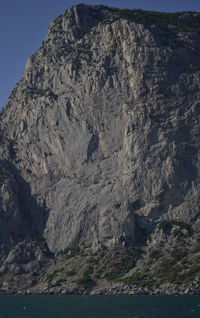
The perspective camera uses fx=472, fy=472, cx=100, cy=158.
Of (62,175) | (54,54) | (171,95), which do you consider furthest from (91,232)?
(54,54)

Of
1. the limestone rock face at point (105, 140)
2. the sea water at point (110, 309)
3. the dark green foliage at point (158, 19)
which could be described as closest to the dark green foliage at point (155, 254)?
the limestone rock face at point (105, 140)

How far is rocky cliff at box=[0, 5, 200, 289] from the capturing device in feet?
404

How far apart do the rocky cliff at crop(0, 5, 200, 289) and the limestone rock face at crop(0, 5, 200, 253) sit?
0.99 feet

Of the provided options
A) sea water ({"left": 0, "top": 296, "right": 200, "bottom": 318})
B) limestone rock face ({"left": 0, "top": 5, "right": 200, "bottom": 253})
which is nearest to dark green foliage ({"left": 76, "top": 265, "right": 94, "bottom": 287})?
limestone rock face ({"left": 0, "top": 5, "right": 200, "bottom": 253})

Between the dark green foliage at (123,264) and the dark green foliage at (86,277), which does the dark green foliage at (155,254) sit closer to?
the dark green foliage at (123,264)

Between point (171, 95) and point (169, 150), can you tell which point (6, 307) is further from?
point (171, 95)

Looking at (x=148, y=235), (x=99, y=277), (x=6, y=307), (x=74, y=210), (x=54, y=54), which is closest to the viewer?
(x=6, y=307)

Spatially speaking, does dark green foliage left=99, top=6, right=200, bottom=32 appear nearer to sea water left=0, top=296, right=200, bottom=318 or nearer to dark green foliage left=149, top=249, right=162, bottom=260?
dark green foliage left=149, top=249, right=162, bottom=260

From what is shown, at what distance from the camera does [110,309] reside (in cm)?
7275

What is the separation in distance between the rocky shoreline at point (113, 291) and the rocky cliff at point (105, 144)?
10.2 metres

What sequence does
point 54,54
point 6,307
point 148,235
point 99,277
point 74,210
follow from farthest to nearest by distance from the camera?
point 54,54
point 74,210
point 148,235
point 99,277
point 6,307

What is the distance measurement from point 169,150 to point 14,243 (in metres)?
51.1

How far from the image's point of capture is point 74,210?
133875 mm

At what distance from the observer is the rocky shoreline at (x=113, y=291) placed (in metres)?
93.5
